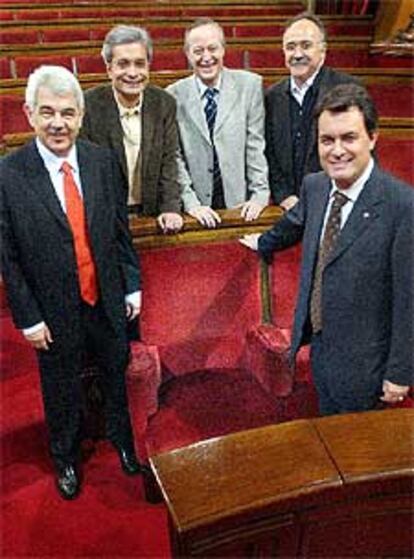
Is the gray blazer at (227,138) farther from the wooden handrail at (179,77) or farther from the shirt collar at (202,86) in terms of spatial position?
the wooden handrail at (179,77)

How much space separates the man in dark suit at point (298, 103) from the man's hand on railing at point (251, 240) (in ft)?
0.34

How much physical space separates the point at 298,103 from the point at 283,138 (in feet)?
0.17

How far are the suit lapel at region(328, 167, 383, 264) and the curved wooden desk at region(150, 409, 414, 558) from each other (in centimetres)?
22

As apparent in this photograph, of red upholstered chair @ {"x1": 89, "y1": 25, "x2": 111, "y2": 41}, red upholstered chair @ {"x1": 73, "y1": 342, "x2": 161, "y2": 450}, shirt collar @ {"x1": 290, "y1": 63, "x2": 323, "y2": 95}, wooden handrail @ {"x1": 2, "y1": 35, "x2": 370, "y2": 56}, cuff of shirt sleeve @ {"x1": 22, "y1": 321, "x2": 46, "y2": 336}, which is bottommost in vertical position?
red upholstered chair @ {"x1": 73, "y1": 342, "x2": 161, "y2": 450}

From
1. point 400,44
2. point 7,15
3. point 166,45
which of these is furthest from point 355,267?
point 7,15

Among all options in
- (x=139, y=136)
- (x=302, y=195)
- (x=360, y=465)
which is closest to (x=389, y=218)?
(x=302, y=195)

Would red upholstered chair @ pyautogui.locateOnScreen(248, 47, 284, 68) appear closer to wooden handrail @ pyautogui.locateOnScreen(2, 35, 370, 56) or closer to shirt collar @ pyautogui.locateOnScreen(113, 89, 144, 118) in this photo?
wooden handrail @ pyautogui.locateOnScreen(2, 35, 370, 56)

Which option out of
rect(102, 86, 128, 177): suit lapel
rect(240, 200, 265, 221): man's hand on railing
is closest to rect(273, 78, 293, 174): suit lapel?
rect(240, 200, 265, 221): man's hand on railing

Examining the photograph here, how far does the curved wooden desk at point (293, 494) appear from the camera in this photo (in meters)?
0.45

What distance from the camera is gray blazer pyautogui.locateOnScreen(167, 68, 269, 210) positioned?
101 centimetres

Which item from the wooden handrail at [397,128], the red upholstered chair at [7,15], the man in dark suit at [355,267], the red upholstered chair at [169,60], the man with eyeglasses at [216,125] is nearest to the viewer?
the man in dark suit at [355,267]

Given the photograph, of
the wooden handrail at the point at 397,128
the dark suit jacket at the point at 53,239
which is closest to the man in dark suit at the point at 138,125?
the dark suit jacket at the point at 53,239

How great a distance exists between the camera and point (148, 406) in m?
0.93

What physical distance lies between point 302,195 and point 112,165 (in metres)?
0.20
